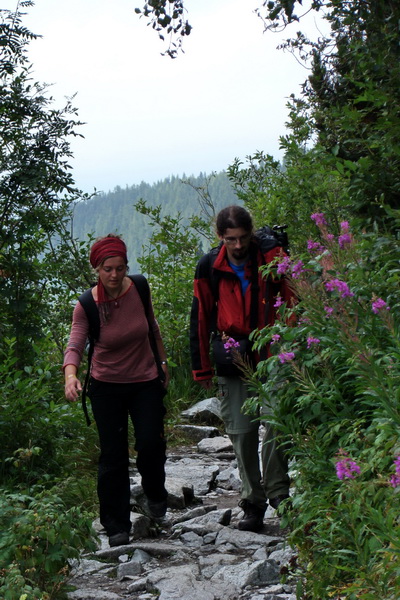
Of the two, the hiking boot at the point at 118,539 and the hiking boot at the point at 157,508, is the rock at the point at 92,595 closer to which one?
the hiking boot at the point at 118,539

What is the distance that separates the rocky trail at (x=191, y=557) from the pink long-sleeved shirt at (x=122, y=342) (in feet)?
3.47

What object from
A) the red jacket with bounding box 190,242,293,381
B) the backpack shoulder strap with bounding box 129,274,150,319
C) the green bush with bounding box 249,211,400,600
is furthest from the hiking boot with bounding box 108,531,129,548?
the green bush with bounding box 249,211,400,600

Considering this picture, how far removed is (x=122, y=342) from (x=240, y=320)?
779mm

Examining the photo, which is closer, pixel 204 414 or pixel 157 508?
pixel 157 508

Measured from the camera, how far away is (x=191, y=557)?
5609mm

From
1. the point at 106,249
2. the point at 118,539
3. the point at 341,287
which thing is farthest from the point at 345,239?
the point at 118,539

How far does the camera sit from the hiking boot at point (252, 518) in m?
5.93

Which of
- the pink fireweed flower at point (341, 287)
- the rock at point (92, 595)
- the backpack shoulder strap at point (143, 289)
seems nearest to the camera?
the pink fireweed flower at point (341, 287)

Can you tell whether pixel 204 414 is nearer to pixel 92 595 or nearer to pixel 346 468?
pixel 92 595

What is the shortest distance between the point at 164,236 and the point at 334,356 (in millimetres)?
8269

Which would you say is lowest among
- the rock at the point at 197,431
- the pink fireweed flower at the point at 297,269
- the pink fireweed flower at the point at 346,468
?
the rock at the point at 197,431

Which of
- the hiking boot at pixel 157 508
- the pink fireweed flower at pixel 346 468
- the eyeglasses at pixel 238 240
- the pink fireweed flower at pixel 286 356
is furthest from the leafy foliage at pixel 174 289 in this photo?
the pink fireweed flower at pixel 346 468

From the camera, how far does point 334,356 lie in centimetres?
409

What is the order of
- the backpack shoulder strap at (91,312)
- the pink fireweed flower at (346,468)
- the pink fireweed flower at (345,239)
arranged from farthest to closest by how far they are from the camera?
the backpack shoulder strap at (91,312), the pink fireweed flower at (345,239), the pink fireweed flower at (346,468)
